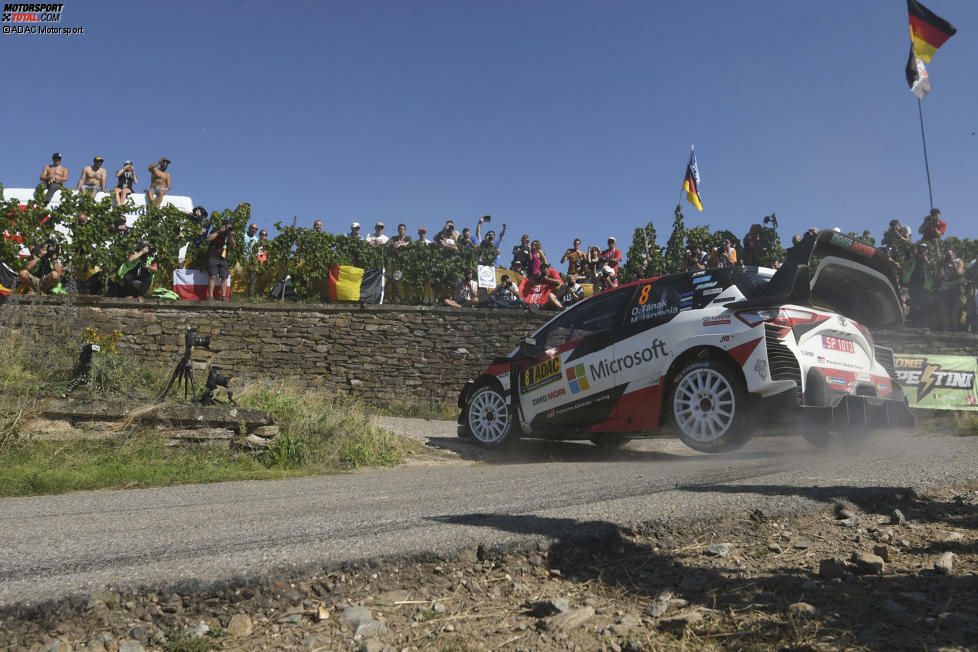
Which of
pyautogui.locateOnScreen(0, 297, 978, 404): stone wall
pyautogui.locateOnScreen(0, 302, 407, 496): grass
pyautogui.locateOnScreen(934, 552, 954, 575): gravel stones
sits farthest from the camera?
pyautogui.locateOnScreen(0, 297, 978, 404): stone wall

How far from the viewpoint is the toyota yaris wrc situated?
20.3ft

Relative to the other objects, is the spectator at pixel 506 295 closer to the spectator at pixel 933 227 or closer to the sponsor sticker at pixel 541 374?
the sponsor sticker at pixel 541 374

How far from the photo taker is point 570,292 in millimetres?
15680

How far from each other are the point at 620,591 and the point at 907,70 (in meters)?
18.4

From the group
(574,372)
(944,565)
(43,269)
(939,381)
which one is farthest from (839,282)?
(43,269)

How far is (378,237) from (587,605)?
1447 centimetres

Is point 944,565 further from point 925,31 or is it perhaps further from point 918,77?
point 925,31

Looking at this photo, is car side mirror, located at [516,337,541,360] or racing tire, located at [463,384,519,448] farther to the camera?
racing tire, located at [463,384,519,448]

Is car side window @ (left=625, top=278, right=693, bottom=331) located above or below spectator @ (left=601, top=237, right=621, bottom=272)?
below

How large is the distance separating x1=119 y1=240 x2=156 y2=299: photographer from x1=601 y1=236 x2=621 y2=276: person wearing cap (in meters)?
10.3

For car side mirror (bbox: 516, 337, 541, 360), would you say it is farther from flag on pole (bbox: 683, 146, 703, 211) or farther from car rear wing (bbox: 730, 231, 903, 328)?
flag on pole (bbox: 683, 146, 703, 211)

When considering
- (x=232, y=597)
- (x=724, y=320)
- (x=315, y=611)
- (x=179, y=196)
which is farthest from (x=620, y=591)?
(x=179, y=196)

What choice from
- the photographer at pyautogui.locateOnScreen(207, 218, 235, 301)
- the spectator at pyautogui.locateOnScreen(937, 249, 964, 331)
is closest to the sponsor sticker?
the photographer at pyautogui.locateOnScreen(207, 218, 235, 301)

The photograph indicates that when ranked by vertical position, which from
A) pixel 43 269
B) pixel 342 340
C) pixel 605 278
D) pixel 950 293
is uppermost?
pixel 950 293
